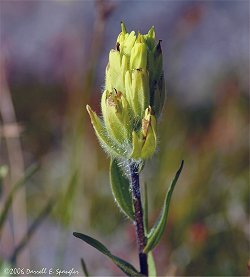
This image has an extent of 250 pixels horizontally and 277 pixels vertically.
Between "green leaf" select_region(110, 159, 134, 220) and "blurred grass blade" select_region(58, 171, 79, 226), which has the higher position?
"green leaf" select_region(110, 159, 134, 220)

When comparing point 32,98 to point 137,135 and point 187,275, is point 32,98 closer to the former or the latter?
point 187,275

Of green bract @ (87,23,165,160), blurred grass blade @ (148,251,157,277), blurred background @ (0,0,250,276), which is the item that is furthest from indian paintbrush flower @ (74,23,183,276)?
blurred background @ (0,0,250,276)

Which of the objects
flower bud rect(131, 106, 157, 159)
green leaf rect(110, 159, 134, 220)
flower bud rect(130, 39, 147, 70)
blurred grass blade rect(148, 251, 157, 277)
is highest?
flower bud rect(130, 39, 147, 70)

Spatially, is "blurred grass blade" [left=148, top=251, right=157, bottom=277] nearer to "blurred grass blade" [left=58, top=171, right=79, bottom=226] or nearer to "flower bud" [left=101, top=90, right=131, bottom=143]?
"flower bud" [left=101, top=90, right=131, bottom=143]

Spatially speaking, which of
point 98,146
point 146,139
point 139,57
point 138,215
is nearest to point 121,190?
point 138,215

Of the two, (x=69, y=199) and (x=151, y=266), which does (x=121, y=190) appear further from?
(x=69, y=199)

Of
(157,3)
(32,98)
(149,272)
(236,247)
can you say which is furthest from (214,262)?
(157,3)

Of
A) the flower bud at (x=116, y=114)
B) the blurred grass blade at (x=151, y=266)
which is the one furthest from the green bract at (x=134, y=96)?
the blurred grass blade at (x=151, y=266)
